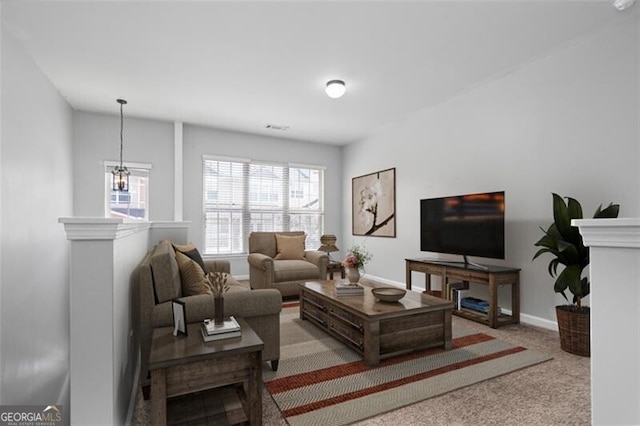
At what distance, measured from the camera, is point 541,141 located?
3322mm

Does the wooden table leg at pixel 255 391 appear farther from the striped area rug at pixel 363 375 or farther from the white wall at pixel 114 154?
the white wall at pixel 114 154

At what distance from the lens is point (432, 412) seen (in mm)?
1856

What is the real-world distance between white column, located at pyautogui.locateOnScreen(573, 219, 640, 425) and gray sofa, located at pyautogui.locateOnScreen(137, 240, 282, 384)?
177 centimetres

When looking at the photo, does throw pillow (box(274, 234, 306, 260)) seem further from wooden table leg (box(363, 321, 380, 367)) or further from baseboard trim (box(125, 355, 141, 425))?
baseboard trim (box(125, 355, 141, 425))

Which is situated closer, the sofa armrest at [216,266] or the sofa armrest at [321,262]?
the sofa armrest at [216,266]

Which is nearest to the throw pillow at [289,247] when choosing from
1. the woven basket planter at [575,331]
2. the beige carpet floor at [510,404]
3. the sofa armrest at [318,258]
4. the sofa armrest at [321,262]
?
the sofa armrest at [318,258]

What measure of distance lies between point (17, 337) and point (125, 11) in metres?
2.73

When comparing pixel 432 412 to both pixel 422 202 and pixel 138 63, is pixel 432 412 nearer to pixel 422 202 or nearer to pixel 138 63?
pixel 422 202

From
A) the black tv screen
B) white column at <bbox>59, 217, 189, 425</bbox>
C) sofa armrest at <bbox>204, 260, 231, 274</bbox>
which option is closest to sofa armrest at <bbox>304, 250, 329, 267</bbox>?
the black tv screen

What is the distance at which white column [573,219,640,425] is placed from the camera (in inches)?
33.0

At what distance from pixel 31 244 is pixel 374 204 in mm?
4607

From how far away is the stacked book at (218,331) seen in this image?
1.72 metres

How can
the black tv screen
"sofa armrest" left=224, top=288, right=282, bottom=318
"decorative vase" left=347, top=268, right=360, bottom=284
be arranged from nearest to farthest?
"sofa armrest" left=224, top=288, right=282, bottom=318
"decorative vase" left=347, top=268, right=360, bottom=284
the black tv screen

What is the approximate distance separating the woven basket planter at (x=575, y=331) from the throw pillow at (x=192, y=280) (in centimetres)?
285
